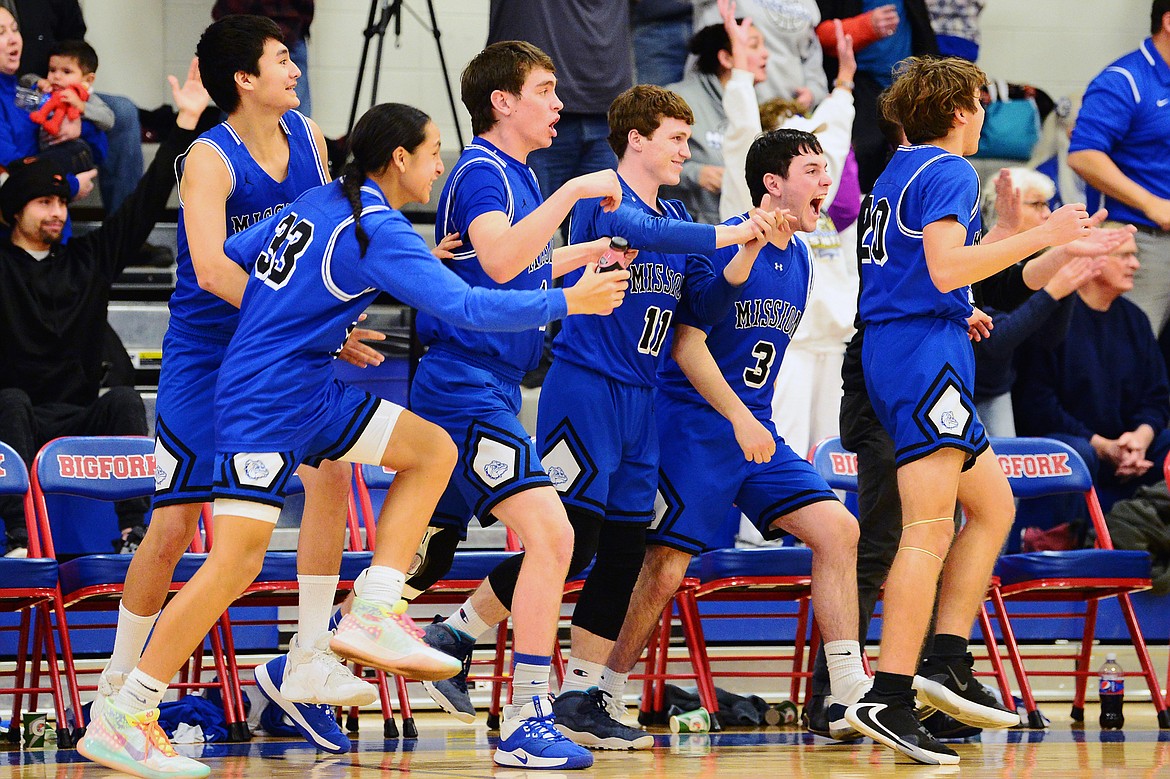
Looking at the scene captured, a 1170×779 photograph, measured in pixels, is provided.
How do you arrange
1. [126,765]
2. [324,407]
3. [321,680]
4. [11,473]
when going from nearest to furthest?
1. [126,765]
2. [324,407]
3. [321,680]
4. [11,473]

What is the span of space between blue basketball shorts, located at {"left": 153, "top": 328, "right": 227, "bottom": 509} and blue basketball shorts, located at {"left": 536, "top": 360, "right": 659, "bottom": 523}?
3.39 feet

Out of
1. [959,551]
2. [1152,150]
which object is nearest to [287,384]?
[959,551]

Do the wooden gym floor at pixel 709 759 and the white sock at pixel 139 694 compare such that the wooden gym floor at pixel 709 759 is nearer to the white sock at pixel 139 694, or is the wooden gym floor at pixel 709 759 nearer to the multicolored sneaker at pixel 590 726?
the multicolored sneaker at pixel 590 726

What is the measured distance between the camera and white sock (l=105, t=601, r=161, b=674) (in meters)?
4.51

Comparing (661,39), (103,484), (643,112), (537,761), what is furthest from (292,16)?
(537,761)

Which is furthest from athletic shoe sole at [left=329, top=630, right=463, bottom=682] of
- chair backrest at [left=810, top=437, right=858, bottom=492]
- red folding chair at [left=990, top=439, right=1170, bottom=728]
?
red folding chair at [left=990, top=439, right=1170, bottom=728]

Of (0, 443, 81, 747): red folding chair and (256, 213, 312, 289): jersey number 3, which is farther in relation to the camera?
(0, 443, 81, 747): red folding chair

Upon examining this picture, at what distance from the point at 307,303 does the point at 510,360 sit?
0.76 metres

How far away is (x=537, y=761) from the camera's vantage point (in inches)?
164

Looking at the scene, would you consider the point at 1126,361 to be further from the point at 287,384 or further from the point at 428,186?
the point at 287,384

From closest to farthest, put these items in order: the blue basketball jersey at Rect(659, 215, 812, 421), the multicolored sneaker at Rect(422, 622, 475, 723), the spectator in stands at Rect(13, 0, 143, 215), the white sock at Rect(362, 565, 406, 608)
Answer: the white sock at Rect(362, 565, 406, 608) → the multicolored sneaker at Rect(422, 622, 475, 723) → the blue basketball jersey at Rect(659, 215, 812, 421) → the spectator in stands at Rect(13, 0, 143, 215)

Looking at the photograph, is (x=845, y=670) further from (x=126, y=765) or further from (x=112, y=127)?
(x=112, y=127)

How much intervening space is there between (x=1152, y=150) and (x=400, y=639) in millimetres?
5774

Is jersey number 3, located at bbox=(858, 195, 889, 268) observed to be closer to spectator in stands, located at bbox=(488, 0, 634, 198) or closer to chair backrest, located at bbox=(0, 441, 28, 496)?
spectator in stands, located at bbox=(488, 0, 634, 198)
